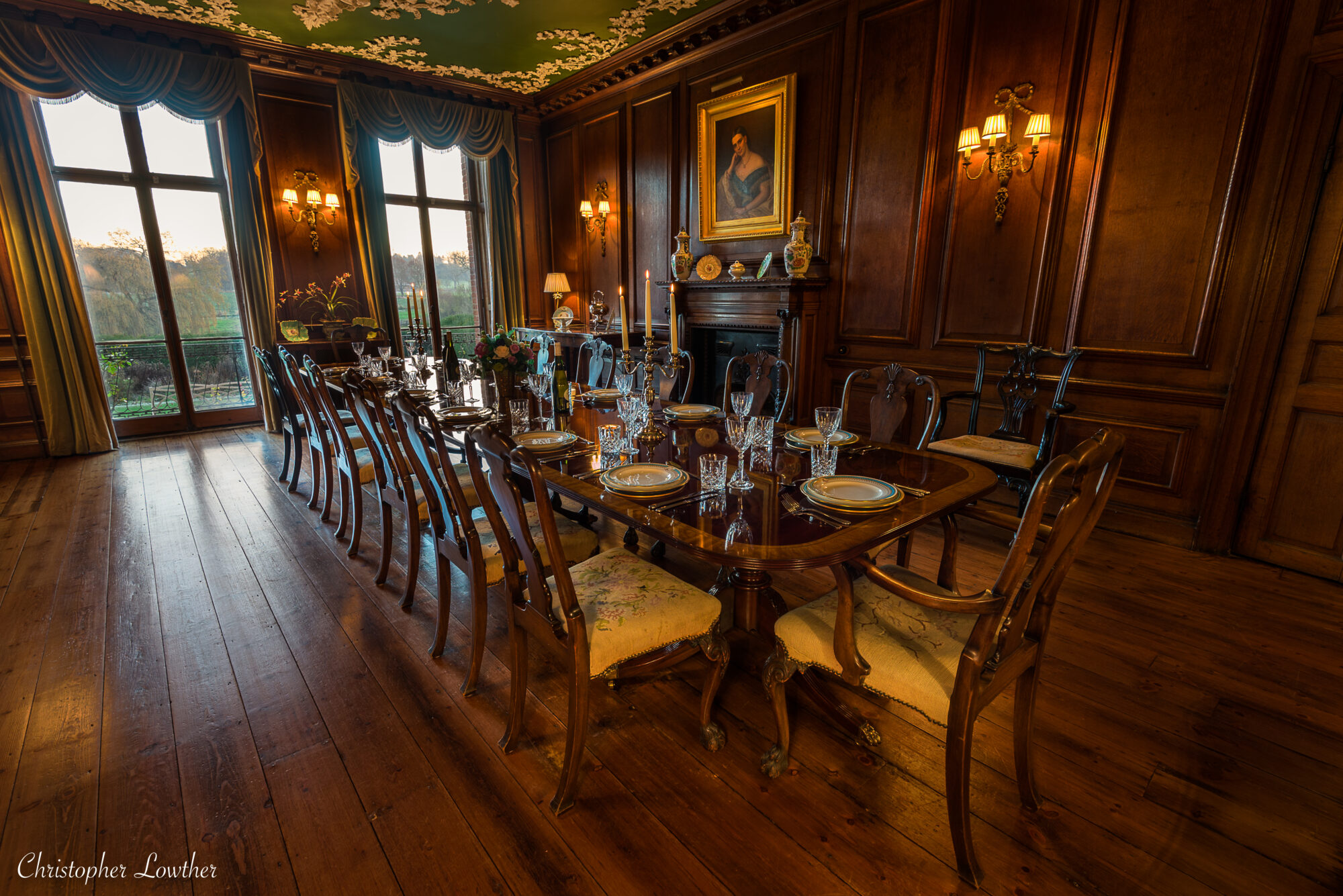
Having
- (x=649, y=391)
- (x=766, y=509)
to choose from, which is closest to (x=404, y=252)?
(x=649, y=391)

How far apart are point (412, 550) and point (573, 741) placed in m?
1.23

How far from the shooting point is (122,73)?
446 centimetres

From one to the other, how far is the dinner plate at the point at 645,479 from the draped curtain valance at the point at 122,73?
5.37 metres

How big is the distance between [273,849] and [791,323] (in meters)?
3.76

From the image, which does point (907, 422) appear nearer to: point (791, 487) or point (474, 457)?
point (791, 487)

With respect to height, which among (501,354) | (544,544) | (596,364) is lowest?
(544,544)

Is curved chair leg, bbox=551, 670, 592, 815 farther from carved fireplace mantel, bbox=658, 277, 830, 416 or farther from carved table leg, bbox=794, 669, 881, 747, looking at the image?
carved fireplace mantel, bbox=658, 277, 830, 416

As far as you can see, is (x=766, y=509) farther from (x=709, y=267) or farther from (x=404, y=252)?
(x=404, y=252)

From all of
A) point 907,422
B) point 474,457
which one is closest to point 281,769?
point 474,457

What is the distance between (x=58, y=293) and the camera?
4.51 meters

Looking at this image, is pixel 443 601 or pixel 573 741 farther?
pixel 443 601

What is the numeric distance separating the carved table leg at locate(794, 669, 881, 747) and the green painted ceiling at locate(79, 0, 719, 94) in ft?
15.2

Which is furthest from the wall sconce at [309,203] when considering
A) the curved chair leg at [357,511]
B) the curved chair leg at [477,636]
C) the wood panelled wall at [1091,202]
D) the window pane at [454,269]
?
the curved chair leg at [477,636]

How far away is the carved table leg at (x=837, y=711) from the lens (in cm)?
164
